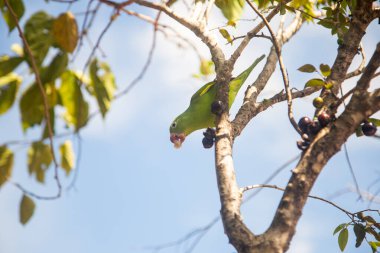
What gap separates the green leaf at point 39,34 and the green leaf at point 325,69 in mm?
1933

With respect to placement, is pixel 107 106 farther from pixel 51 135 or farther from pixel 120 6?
pixel 120 6

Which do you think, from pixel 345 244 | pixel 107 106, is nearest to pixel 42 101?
pixel 107 106

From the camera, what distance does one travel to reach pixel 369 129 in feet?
8.43

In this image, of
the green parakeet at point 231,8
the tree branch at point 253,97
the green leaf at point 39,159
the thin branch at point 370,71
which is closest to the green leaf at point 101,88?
the green leaf at point 39,159

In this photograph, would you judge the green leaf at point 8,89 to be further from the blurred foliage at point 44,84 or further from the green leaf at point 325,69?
the green leaf at point 325,69

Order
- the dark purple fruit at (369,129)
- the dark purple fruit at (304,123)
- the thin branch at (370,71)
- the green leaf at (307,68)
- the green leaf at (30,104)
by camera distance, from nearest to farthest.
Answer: the green leaf at (30,104) → the thin branch at (370,71) → the dark purple fruit at (304,123) → the dark purple fruit at (369,129) → the green leaf at (307,68)

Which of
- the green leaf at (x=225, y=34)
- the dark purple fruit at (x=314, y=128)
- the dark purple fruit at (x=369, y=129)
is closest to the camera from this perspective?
the dark purple fruit at (x=314, y=128)

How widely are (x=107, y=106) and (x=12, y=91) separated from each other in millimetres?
364

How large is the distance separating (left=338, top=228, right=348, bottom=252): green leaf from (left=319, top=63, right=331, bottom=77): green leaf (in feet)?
4.34

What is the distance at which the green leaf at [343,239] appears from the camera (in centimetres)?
304

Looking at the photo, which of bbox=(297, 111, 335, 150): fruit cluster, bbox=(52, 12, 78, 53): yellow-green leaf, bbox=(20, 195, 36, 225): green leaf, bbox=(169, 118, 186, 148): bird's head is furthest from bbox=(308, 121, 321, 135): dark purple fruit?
bbox=(169, 118, 186, 148): bird's head

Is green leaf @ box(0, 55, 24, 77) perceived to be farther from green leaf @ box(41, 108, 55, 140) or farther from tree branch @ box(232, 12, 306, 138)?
tree branch @ box(232, 12, 306, 138)

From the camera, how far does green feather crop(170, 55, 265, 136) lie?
3.93 meters

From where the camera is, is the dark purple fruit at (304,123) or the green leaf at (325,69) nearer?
the dark purple fruit at (304,123)
